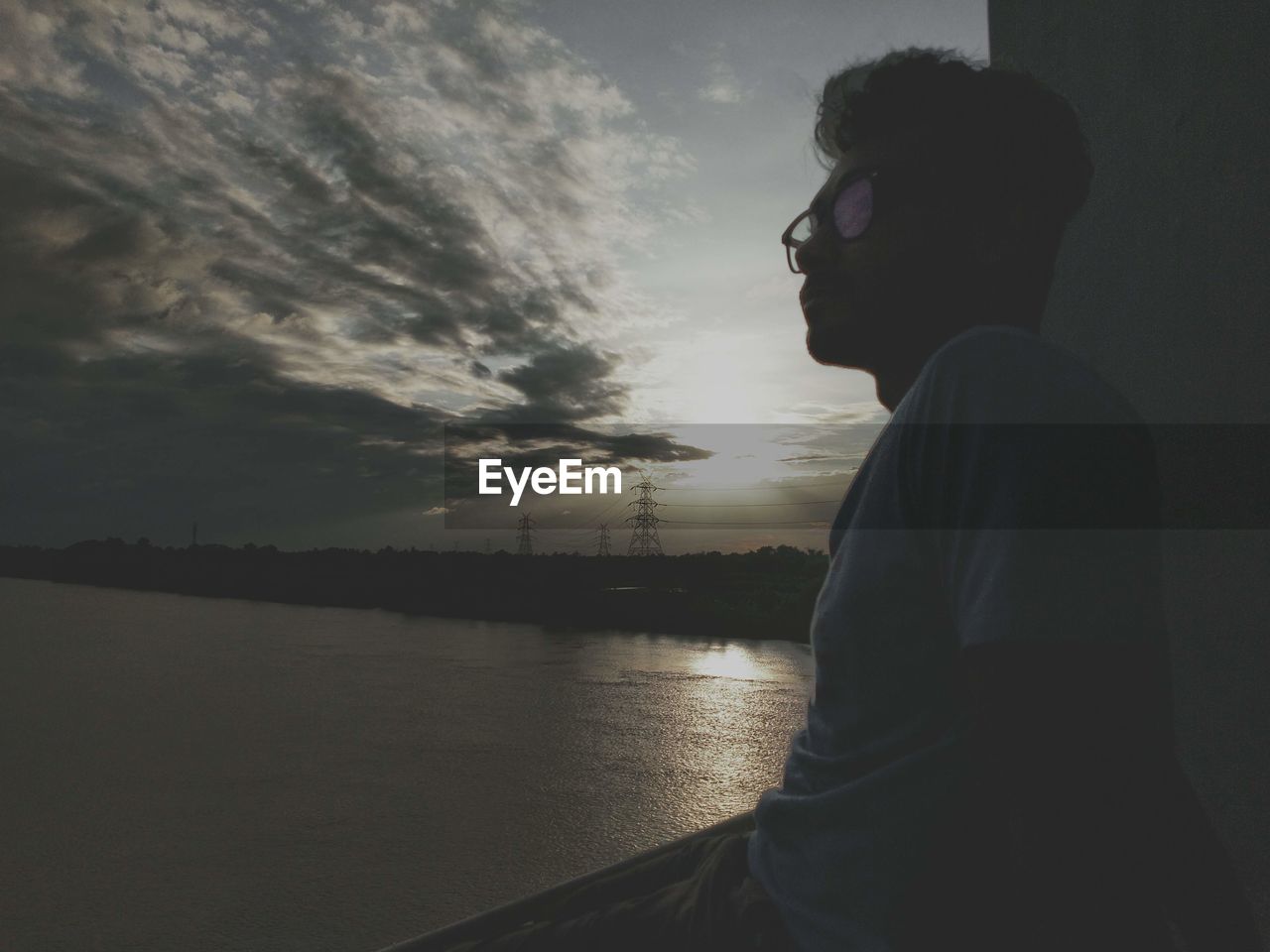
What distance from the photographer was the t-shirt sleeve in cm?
55

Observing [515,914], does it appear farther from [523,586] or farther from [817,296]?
[523,586]

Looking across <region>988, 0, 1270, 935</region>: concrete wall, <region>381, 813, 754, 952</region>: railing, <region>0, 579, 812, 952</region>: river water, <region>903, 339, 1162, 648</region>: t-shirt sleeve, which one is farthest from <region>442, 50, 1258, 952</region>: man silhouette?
<region>0, 579, 812, 952</region>: river water

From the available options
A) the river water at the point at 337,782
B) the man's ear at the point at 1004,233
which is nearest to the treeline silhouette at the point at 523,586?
the river water at the point at 337,782

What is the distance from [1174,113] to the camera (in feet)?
4.48

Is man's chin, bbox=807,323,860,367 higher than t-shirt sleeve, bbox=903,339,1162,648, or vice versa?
man's chin, bbox=807,323,860,367

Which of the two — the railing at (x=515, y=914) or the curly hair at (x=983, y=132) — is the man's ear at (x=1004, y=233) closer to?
the curly hair at (x=983, y=132)

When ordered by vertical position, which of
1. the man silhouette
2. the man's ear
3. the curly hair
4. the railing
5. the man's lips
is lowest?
the railing

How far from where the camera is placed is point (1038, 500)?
0.57 meters

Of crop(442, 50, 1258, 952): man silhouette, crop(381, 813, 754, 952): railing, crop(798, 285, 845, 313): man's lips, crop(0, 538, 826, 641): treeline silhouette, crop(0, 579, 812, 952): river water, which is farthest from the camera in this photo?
crop(0, 538, 826, 641): treeline silhouette

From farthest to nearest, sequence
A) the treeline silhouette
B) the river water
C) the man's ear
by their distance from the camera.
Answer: the treeline silhouette < the river water < the man's ear

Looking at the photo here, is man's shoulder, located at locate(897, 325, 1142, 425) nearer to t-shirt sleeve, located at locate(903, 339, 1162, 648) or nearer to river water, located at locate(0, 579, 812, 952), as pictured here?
t-shirt sleeve, located at locate(903, 339, 1162, 648)

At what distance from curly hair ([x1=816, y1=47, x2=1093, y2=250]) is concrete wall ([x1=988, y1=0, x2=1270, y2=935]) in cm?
46

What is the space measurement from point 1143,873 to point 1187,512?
1.02 metres

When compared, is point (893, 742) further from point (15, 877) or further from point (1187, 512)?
point (15, 877)
